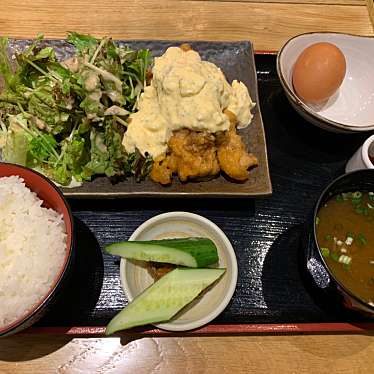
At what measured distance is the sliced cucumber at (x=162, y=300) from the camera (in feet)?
5.32

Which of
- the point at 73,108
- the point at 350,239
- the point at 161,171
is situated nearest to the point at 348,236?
the point at 350,239

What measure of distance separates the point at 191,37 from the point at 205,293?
5.22 feet

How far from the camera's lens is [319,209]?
1.79 meters

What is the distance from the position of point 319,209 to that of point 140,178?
836mm

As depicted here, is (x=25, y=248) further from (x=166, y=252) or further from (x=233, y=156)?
(x=233, y=156)

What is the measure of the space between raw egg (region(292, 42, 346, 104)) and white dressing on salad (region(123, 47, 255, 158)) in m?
0.34

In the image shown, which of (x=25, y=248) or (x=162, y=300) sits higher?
(x=25, y=248)

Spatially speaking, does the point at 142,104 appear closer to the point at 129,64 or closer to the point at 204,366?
the point at 129,64

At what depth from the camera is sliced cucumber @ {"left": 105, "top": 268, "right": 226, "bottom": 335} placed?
162 centimetres

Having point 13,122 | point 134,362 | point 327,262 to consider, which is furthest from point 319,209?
point 13,122

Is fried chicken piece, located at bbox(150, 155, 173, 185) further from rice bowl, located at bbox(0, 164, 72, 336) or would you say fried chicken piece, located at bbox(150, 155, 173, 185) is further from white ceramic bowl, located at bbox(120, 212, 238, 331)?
rice bowl, located at bbox(0, 164, 72, 336)

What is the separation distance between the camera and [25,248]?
5.45 ft

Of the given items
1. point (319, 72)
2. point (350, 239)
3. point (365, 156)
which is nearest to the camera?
point (350, 239)

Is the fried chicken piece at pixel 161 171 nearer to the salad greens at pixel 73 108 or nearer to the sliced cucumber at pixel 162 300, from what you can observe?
the salad greens at pixel 73 108
